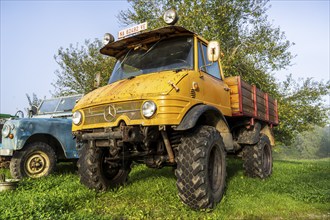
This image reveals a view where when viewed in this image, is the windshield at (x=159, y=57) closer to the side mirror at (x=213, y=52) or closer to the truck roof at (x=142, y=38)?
the truck roof at (x=142, y=38)

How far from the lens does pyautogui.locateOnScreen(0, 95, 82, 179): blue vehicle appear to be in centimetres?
630

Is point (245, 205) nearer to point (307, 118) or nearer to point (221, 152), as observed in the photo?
point (221, 152)

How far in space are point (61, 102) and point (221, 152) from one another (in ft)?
19.1

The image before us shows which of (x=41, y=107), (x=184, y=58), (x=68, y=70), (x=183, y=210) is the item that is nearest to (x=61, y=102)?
(x=41, y=107)

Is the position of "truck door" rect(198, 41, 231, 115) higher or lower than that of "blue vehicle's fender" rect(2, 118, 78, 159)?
higher

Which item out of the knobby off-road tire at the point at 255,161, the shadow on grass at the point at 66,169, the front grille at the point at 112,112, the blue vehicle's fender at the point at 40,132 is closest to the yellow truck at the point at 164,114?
the front grille at the point at 112,112

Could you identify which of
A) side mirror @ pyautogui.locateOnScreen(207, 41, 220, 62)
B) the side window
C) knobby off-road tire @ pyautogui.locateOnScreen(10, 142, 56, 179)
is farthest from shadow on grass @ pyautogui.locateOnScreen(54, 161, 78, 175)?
side mirror @ pyautogui.locateOnScreen(207, 41, 220, 62)

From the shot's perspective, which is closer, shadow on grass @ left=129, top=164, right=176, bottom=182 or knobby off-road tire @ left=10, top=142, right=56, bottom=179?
knobby off-road tire @ left=10, top=142, right=56, bottom=179

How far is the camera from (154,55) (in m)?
4.87

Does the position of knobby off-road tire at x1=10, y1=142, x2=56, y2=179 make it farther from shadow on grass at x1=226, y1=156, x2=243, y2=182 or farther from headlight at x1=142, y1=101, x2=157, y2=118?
shadow on grass at x1=226, y1=156, x2=243, y2=182

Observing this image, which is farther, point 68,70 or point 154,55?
point 68,70

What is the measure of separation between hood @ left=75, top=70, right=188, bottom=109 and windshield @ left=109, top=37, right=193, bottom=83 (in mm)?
296

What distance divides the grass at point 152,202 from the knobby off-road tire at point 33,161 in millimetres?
882

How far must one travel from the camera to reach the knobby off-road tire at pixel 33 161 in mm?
6207
